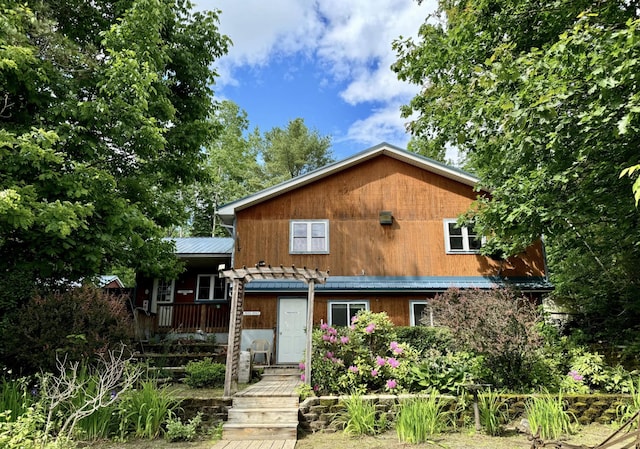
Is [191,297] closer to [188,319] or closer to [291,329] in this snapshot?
[188,319]

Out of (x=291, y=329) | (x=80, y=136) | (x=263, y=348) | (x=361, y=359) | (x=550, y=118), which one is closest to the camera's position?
(x=550, y=118)

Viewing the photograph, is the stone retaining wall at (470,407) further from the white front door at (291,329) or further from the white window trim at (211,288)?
the white window trim at (211,288)

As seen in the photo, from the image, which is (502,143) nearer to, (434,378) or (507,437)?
(434,378)

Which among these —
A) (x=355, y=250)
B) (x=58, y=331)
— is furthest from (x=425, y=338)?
(x=58, y=331)

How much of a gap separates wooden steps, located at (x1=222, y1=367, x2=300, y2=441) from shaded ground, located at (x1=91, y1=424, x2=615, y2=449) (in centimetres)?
33

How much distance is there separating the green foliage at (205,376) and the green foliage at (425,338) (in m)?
4.75

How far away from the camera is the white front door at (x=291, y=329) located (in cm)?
1227

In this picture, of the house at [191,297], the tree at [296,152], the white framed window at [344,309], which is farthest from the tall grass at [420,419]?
the tree at [296,152]

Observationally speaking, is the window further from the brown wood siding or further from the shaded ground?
the shaded ground

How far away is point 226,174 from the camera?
28.8m

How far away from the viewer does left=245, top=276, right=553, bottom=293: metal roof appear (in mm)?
12438

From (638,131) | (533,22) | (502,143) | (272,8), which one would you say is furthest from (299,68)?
(638,131)

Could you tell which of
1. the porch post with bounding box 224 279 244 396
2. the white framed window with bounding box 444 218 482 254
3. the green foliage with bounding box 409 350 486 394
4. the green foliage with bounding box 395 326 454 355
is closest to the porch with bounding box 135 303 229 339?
the porch post with bounding box 224 279 244 396

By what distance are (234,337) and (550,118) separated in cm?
710
